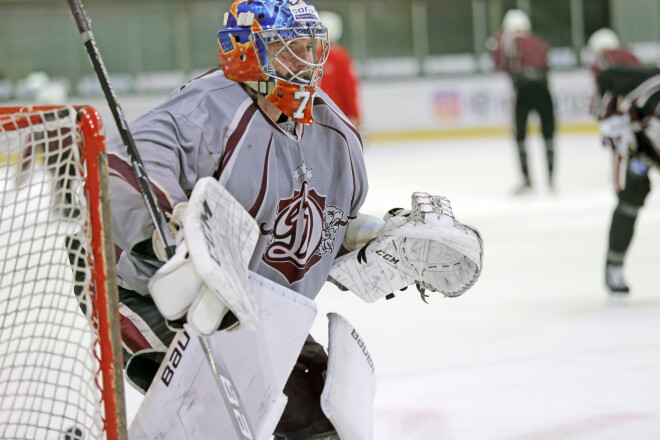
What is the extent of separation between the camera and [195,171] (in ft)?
5.70

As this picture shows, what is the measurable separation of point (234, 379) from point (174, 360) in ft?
0.38

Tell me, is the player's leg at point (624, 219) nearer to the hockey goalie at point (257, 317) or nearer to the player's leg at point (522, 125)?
the hockey goalie at point (257, 317)

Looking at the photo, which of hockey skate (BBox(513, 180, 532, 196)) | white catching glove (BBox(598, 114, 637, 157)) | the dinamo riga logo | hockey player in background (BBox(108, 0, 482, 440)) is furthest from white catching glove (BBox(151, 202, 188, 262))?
hockey skate (BBox(513, 180, 532, 196))

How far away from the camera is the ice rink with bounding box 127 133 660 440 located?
252 centimetres

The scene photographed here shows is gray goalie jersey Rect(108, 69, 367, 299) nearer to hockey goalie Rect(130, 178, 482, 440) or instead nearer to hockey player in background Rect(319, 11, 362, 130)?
hockey goalie Rect(130, 178, 482, 440)

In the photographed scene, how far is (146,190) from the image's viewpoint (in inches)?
62.3

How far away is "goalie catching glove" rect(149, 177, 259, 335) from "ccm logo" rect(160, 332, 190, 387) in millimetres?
163

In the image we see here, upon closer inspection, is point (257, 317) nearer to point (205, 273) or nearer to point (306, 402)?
point (205, 273)

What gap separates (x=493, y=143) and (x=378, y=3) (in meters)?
2.35

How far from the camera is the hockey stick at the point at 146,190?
1581 mm

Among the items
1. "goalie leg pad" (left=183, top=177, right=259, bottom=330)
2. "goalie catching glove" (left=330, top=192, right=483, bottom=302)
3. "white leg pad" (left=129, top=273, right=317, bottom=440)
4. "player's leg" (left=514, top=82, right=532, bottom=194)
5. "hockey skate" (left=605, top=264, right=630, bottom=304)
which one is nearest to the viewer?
"goalie leg pad" (left=183, top=177, right=259, bottom=330)

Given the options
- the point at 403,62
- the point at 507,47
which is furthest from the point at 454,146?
the point at 507,47

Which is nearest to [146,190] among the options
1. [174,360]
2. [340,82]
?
[174,360]

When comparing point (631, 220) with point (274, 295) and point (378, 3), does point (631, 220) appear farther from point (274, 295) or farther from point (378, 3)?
point (378, 3)
